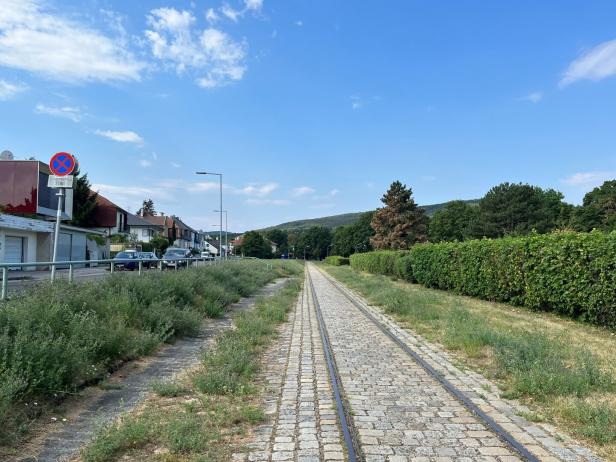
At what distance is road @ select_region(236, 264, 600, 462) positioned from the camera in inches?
170

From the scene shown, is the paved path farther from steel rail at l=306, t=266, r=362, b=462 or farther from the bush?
the bush

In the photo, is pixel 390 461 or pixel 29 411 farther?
pixel 29 411

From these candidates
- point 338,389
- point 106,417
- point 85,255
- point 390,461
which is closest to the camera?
point 390,461

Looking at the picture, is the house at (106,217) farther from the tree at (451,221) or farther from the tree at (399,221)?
the tree at (451,221)

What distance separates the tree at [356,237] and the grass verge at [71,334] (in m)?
116

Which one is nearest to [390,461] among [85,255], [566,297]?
[566,297]

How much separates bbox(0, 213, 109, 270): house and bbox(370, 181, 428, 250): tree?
4039 cm

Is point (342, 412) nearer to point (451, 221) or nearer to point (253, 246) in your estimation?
point (451, 221)

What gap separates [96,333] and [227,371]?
2.06 m

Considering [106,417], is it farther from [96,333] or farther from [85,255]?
[85,255]

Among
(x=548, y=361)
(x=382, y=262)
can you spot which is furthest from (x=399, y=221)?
(x=548, y=361)

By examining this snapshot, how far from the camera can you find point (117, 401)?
19.5ft

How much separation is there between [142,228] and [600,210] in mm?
73428

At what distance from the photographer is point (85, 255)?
149 feet
